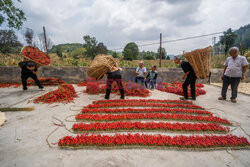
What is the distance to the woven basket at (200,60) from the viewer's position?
3.57 meters

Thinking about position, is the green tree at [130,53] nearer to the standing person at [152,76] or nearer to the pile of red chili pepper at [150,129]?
the standing person at [152,76]

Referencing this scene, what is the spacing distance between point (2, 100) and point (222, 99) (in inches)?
326

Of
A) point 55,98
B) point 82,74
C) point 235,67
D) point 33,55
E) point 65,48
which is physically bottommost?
point 55,98

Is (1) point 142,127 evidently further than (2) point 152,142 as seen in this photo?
Yes

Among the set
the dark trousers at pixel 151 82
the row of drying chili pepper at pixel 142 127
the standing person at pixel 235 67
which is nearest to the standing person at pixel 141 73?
the dark trousers at pixel 151 82

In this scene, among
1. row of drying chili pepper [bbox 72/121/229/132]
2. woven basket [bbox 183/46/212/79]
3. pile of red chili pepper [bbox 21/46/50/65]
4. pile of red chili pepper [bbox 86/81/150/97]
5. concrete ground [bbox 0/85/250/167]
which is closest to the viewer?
concrete ground [bbox 0/85/250/167]

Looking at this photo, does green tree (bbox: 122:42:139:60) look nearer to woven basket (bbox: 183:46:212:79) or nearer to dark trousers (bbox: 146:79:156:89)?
dark trousers (bbox: 146:79:156:89)

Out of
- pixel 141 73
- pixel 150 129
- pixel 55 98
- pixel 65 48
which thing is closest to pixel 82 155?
pixel 150 129

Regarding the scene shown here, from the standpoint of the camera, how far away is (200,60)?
3629 millimetres

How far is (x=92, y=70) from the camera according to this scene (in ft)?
12.7

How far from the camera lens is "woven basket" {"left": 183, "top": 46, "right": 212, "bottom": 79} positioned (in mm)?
3574

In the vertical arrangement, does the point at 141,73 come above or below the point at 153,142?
above

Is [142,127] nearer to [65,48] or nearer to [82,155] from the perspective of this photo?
[82,155]

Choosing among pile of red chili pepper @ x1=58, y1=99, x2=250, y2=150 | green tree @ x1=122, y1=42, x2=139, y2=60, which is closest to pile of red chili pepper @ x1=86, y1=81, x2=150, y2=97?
pile of red chili pepper @ x1=58, y1=99, x2=250, y2=150
